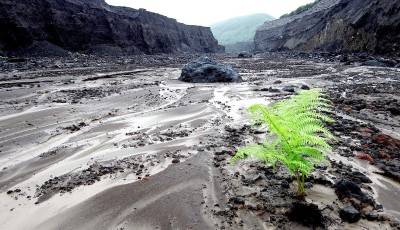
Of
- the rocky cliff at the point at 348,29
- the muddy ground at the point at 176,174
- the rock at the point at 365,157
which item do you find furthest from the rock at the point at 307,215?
the rocky cliff at the point at 348,29

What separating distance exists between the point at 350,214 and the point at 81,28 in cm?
3218

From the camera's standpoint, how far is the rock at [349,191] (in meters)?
2.59

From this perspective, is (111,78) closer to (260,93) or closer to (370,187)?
(260,93)

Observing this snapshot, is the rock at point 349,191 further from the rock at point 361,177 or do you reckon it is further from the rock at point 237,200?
the rock at point 237,200

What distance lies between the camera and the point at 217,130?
473cm

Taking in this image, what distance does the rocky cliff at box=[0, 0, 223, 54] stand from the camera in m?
23.7

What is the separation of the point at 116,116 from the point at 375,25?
24575 mm

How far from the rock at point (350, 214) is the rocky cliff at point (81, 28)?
25.4 m

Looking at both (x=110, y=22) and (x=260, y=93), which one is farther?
(x=110, y=22)

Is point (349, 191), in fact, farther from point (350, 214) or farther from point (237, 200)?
point (237, 200)

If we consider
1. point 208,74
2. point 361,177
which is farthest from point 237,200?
point 208,74

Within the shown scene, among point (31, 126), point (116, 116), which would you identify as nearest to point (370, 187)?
point (116, 116)

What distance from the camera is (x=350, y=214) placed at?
2.32 metres

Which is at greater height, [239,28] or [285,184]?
[239,28]
